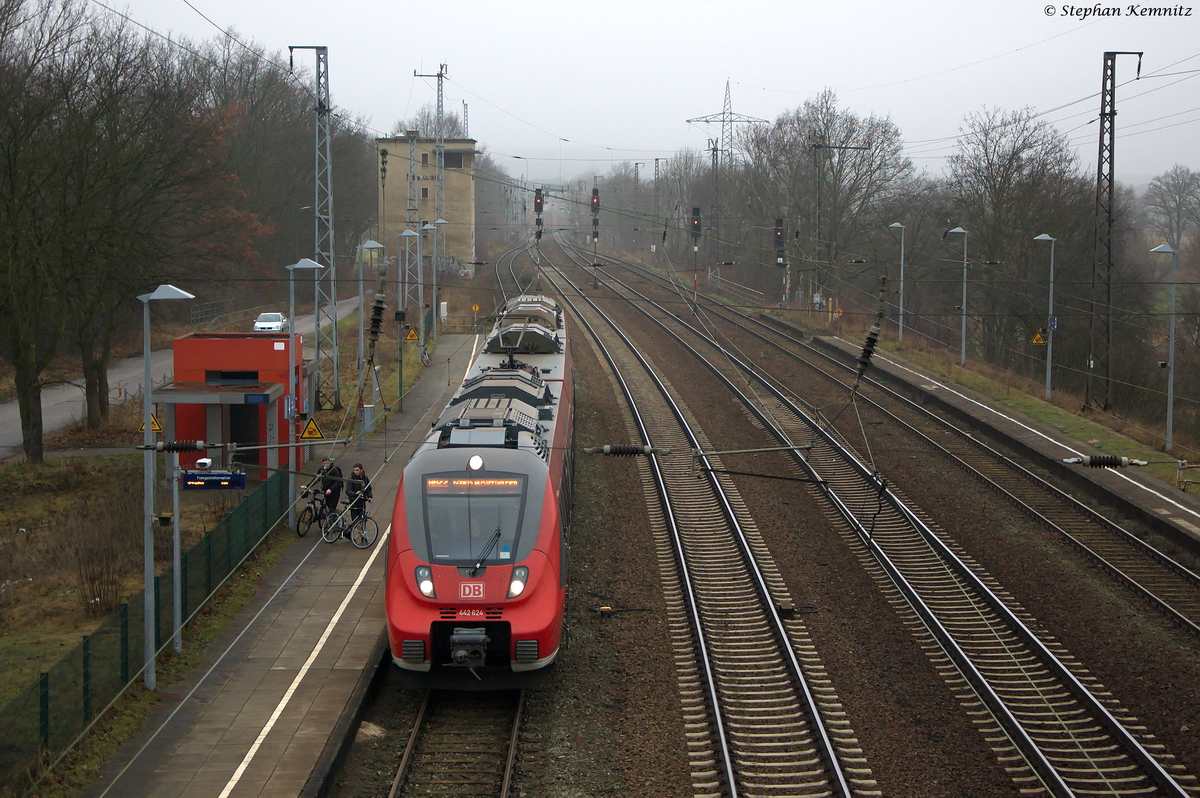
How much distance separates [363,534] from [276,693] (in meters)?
5.78

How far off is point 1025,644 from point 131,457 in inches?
804

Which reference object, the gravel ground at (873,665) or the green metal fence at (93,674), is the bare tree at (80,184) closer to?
the green metal fence at (93,674)

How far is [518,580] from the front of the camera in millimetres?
10508

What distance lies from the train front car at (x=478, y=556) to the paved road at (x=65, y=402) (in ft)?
44.6

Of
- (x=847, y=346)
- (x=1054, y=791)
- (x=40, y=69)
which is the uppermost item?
(x=40, y=69)

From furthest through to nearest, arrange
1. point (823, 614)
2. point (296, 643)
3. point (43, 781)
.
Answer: point (823, 614)
point (296, 643)
point (43, 781)

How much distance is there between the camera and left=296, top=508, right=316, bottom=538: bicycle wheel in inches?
706

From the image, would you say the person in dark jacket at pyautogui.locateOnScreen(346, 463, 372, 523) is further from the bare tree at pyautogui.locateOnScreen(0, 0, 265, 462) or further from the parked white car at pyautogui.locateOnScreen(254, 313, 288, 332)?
the parked white car at pyautogui.locateOnScreen(254, 313, 288, 332)

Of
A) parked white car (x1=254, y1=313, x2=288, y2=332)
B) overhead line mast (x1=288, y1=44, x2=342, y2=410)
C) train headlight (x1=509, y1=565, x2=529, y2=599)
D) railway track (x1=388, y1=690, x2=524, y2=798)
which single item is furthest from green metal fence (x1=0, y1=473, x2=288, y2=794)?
parked white car (x1=254, y1=313, x2=288, y2=332)

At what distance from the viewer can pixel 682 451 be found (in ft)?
75.9

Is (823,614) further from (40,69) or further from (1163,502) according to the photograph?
(40,69)

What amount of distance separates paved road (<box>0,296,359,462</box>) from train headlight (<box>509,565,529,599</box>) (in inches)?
595

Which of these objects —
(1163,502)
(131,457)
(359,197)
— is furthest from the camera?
(359,197)

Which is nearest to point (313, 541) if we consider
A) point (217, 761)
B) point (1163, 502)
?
point (217, 761)
